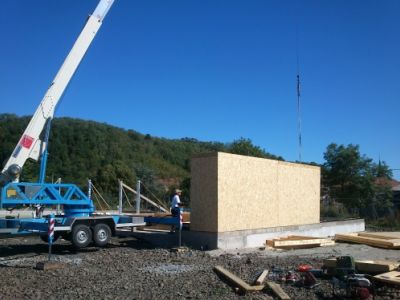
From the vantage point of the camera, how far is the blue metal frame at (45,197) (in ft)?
45.4

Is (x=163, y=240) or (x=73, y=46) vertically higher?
(x=73, y=46)

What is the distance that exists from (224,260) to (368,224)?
56.2 feet

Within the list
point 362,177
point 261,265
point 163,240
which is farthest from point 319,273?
point 362,177

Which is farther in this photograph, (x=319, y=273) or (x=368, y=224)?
(x=368, y=224)

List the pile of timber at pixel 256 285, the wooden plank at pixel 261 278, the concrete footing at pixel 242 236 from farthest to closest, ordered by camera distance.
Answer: the concrete footing at pixel 242 236 < the wooden plank at pixel 261 278 < the pile of timber at pixel 256 285

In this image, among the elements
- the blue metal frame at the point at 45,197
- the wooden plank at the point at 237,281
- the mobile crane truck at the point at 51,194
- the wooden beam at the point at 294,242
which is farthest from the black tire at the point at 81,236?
the wooden beam at the point at 294,242

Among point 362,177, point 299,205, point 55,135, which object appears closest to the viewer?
point 299,205

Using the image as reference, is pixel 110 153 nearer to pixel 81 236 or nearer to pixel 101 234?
pixel 101 234

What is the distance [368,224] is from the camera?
89.1ft

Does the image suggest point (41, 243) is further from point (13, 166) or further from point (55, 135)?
point (55, 135)

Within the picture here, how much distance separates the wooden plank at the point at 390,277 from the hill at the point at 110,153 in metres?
29.1

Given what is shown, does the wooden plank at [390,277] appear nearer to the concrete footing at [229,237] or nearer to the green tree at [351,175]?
the concrete footing at [229,237]

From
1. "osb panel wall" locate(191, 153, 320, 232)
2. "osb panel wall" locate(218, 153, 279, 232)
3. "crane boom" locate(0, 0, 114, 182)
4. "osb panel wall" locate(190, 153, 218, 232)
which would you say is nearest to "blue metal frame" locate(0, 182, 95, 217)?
"crane boom" locate(0, 0, 114, 182)

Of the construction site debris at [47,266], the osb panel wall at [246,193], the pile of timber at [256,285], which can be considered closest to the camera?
the pile of timber at [256,285]
